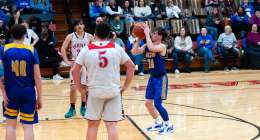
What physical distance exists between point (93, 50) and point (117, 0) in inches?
449

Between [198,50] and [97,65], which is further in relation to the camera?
[198,50]

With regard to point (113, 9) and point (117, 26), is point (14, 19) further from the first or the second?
point (113, 9)

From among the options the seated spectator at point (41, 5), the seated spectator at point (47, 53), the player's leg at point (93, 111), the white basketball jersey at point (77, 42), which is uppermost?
the seated spectator at point (41, 5)

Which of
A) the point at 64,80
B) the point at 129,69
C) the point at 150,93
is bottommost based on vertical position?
the point at 64,80

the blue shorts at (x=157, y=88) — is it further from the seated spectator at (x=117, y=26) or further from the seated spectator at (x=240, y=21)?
the seated spectator at (x=240, y=21)

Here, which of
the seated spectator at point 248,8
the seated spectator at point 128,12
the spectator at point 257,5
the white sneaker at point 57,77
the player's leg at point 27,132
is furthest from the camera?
the spectator at point 257,5

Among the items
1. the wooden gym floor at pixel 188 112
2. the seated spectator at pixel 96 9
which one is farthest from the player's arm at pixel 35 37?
the seated spectator at pixel 96 9

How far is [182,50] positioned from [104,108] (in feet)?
31.0

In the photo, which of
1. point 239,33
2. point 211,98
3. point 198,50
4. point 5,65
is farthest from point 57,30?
point 5,65

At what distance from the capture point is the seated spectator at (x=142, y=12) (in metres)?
15.2

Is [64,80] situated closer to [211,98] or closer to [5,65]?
[211,98]

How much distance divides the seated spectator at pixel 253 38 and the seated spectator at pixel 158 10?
2.76m

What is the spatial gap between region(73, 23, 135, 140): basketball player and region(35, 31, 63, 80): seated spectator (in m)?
8.54

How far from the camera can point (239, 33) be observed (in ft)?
52.3
